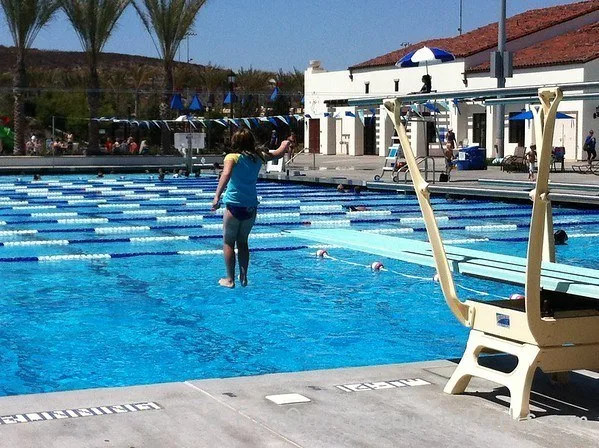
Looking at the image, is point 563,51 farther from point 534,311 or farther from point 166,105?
point 534,311

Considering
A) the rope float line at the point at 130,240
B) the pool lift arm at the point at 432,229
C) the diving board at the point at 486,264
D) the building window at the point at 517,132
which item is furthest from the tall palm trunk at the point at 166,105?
the pool lift arm at the point at 432,229

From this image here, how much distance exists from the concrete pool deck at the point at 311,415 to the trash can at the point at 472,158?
2703 centimetres

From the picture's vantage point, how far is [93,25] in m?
41.6

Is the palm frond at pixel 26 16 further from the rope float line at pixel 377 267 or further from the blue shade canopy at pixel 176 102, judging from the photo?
the rope float line at pixel 377 267

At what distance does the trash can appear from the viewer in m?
32.5

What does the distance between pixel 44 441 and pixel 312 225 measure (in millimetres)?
11952

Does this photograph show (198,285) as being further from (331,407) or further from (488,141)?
(488,141)

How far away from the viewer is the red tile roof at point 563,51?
3703cm

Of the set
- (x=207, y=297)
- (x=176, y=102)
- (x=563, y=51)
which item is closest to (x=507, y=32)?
(x=563, y=51)

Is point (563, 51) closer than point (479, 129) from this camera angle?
Yes

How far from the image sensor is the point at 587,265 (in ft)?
40.0

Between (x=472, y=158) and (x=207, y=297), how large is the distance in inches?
921

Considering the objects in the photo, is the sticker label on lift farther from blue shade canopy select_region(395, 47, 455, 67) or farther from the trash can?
the trash can

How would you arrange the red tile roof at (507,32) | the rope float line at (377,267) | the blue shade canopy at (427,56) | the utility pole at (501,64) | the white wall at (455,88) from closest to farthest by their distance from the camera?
the rope float line at (377,267) < the blue shade canopy at (427,56) < the utility pole at (501,64) < the white wall at (455,88) < the red tile roof at (507,32)
